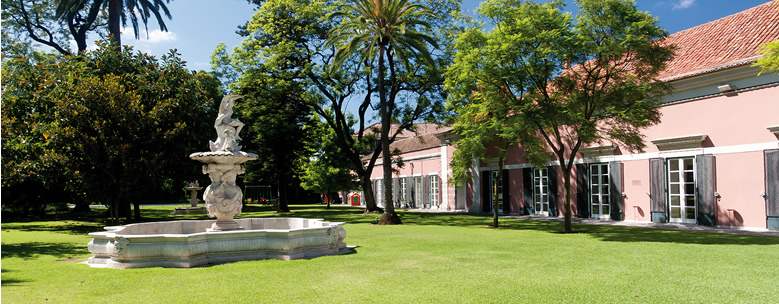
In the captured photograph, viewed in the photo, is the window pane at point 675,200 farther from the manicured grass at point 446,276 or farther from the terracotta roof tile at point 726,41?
the manicured grass at point 446,276

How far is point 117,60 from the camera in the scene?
68.9 ft

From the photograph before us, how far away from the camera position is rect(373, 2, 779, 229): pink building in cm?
1552

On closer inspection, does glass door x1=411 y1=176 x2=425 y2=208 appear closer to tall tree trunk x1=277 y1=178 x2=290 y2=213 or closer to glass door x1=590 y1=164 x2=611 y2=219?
tall tree trunk x1=277 y1=178 x2=290 y2=213

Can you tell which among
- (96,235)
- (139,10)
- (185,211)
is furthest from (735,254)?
(139,10)

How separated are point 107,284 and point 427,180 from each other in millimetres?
28391

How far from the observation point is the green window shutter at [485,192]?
1106 inches

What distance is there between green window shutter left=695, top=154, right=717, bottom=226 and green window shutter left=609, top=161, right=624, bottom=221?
9.96 ft

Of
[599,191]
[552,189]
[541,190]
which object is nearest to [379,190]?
[541,190]

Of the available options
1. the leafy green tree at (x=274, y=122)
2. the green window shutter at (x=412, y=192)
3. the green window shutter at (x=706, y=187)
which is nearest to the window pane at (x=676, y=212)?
the green window shutter at (x=706, y=187)

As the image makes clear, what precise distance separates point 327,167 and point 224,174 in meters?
28.8

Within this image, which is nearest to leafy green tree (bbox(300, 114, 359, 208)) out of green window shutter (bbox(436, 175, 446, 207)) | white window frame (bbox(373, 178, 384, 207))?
white window frame (bbox(373, 178, 384, 207))

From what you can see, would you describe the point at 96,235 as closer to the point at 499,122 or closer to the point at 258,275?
the point at 258,275

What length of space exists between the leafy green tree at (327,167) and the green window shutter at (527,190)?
13.4 meters

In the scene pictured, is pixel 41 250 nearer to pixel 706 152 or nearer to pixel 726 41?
pixel 706 152
